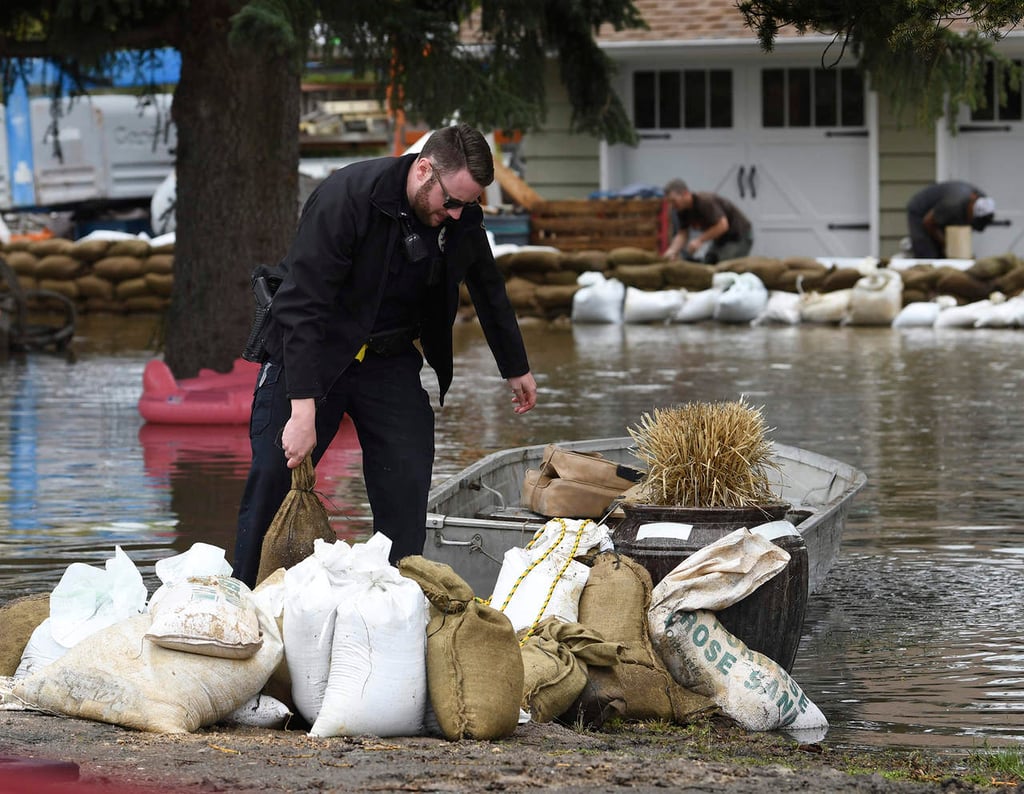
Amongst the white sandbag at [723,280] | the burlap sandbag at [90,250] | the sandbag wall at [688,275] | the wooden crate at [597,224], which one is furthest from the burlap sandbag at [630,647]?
the burlap sandbag at [90,250]

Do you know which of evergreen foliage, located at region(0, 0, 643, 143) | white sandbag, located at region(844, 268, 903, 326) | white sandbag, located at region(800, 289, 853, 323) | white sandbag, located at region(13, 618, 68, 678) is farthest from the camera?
white sandbag, located at region(800, 289, 853, 323)

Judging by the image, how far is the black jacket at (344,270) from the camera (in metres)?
5.85

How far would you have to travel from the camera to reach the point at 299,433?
5.77m

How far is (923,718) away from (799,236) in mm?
20222

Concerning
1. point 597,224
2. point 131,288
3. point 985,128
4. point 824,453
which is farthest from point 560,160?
point 824,453

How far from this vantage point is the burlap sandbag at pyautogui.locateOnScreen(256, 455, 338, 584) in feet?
19.3

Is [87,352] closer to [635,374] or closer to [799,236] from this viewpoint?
[635,374]

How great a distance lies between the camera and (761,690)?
226 inches

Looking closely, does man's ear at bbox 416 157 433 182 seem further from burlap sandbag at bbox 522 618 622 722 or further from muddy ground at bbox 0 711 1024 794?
muddy ground at bbox 0 711 1024 794

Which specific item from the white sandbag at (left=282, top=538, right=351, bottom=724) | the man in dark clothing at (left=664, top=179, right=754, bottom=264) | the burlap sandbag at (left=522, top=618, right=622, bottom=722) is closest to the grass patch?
the burlap sandbag at (left=522, top=618, right=622, bottom=722)

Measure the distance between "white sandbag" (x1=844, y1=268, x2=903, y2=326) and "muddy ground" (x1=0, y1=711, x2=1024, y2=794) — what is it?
1682cm

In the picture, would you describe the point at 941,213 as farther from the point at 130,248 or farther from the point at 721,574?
the point at 721,574

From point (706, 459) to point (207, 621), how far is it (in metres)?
1.92

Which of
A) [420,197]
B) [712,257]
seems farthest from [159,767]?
[712,257]
